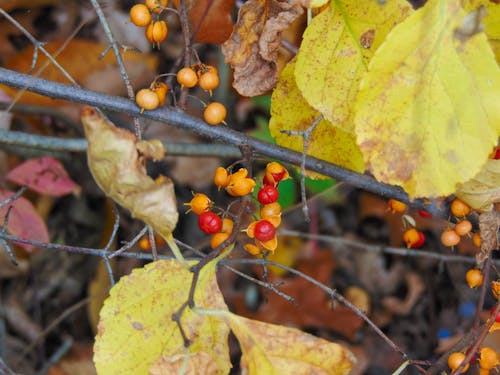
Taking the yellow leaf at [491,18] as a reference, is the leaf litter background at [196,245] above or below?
below

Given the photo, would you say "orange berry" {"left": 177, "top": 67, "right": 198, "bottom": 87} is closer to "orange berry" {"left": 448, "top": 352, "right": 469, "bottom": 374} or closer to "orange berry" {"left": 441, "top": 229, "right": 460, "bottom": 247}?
"orange berry" {"left": 441, "top": 229, "right": 460, "bottom": 247}

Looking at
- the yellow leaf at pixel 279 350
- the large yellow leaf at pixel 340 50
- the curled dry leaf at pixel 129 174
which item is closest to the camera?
the curled dry leaf at pixel 129 174

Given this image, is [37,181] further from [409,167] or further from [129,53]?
[409,167]

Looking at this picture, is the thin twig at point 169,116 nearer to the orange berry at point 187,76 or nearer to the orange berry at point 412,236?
the orange berry at point 187,76

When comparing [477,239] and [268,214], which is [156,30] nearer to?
[268,214]

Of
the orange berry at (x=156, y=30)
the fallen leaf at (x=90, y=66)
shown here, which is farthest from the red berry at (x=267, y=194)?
the fallen leaf at (x=90, y=66)

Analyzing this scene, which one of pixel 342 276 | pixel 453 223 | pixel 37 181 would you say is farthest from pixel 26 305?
pixel 453 223

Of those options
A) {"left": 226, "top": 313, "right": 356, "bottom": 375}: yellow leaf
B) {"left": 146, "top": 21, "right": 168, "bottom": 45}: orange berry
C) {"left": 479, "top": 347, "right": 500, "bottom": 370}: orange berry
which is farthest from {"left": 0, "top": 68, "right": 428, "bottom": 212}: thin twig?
{"left": 479, "top": 347, "right": 500, "bottom": 370}: orange berry
